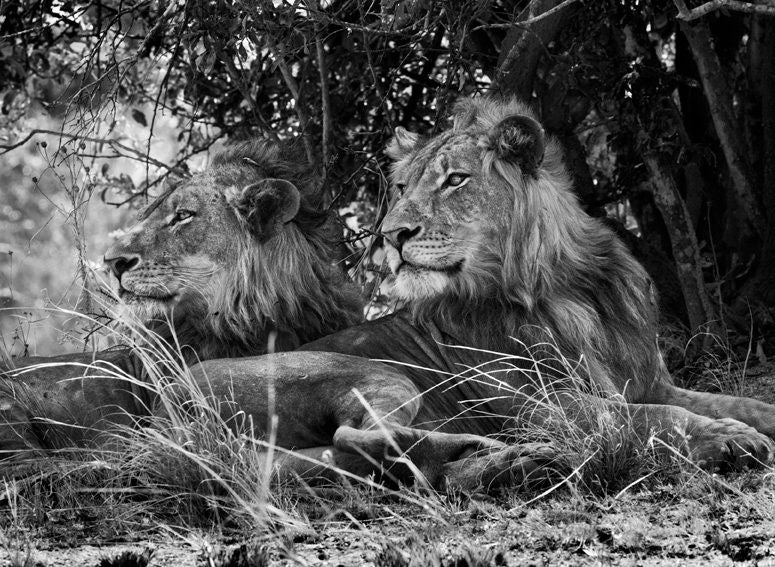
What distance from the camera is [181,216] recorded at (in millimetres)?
5035

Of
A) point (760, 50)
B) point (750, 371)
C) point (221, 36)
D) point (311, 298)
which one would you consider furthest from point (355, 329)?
point (760, 50)

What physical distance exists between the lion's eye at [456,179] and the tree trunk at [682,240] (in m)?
1.87

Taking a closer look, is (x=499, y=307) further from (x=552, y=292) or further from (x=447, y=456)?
(x=447, y=456)

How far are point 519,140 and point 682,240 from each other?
194cm

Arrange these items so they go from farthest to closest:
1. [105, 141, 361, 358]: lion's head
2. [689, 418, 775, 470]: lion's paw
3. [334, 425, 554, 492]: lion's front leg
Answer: [105, 141, 361, 358]: lion's head
[689, 418, 775, 470]: lion's paw
[334, 425, 554, 492]: lion's front leg

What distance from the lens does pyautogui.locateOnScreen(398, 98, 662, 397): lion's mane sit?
15.2ft

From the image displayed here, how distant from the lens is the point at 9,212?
19.9 metres

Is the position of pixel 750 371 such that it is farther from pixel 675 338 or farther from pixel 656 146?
pixel 656 146

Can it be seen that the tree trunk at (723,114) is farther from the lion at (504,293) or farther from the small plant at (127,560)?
the small plant at (127,560)

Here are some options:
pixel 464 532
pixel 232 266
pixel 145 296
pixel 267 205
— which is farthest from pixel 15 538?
pixel 267 205

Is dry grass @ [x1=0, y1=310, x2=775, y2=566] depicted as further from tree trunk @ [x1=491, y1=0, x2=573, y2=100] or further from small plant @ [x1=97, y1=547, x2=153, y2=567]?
tree trunk @ [x1=491, y1=0, x2=573, y2=100]

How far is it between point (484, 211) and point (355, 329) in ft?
2.40

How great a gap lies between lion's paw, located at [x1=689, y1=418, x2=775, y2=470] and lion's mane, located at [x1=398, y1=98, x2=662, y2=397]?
0.66 m

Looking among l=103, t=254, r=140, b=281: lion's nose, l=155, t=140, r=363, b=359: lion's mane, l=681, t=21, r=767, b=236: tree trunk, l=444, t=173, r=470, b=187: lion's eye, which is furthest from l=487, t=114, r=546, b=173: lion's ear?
l=681, t=21, r=767, b=236: tree trunk
